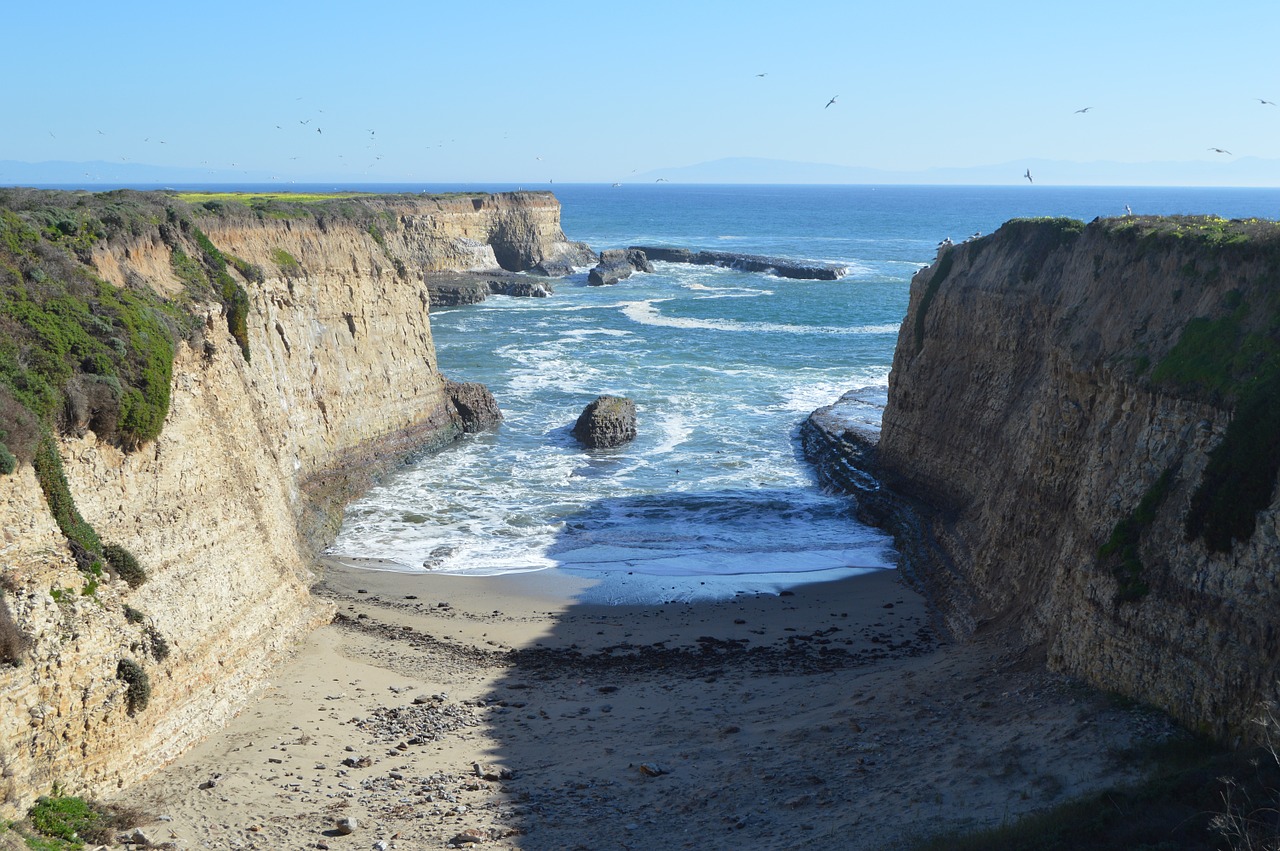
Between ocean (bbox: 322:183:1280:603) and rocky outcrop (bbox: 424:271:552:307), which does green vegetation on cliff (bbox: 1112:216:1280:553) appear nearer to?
ocean (bbox: 322:183:1280:603)

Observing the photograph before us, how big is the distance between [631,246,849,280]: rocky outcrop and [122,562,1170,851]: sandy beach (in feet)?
247

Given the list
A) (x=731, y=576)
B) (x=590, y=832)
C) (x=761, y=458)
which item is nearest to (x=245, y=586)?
(x=590, y=832)

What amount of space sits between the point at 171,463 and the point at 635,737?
9489 millimetres

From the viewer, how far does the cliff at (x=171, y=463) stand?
45.9 ft

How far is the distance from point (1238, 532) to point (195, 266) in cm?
2233

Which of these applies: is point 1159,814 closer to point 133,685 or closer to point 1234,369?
point 1234,369

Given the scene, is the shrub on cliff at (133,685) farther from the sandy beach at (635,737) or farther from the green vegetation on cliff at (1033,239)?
the green vegetation on cliff at (1033,239)

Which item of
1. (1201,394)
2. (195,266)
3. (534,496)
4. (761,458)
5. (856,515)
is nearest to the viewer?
(1201,394)

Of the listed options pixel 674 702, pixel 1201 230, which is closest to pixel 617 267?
pixel 1201 230

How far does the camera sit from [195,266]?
24891mm

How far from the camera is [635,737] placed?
1723 centimetres

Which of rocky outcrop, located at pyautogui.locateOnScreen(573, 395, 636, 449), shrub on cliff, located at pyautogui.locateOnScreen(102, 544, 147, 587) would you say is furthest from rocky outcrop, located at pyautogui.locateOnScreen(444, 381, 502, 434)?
shrub on cliff, located at pyautogui.locateOnScreen(102, 544, 147, 587)

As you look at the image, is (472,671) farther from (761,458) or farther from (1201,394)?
(761,458)

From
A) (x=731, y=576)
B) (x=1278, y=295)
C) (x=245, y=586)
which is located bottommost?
(x=731, y=576)
